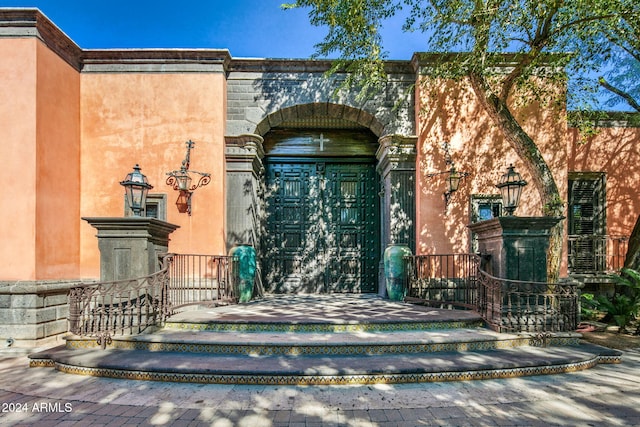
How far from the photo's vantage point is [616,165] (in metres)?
9.12

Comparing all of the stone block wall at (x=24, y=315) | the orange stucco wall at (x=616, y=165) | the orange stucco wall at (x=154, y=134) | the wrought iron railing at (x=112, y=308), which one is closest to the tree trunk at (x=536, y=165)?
the orange stucco wall at (x=616, y=165)

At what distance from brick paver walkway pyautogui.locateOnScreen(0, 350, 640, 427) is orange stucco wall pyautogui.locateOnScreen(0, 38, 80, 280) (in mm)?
3168

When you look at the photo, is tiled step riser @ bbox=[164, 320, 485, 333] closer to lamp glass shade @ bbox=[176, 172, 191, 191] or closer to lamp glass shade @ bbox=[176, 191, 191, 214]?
lamp glass shade @ bbox=[176, 191, 191, 214]

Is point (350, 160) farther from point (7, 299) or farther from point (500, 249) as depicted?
point (7, 299)

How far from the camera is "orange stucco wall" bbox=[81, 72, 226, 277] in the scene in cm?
791

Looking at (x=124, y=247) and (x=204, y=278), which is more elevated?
(x=124, y=247)

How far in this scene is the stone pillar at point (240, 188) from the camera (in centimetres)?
805

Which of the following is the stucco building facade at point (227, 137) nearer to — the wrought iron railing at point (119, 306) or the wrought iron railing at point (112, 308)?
the wrought iron railing at point (119, 306)

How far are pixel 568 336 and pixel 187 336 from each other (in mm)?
5776

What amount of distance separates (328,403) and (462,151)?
6.66 metres

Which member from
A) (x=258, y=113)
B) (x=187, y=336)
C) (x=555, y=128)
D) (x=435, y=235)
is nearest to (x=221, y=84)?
(x=258, y=113)

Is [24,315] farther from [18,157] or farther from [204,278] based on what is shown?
[204,278]

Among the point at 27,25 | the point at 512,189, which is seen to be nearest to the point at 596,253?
the point at 512,189

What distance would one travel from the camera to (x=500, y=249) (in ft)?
17.8
